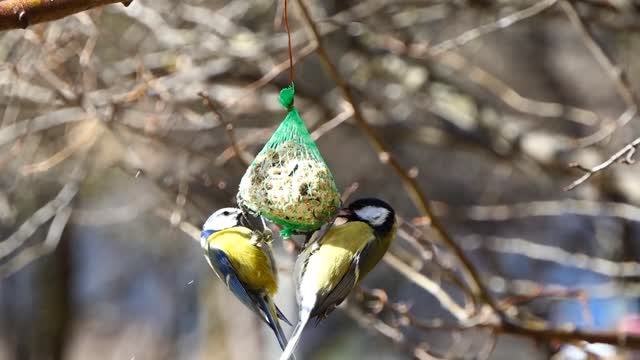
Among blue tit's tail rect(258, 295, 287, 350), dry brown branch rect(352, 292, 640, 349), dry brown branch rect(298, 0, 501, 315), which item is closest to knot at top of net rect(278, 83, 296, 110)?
dry brown branch rect(298, 0, 501, 315)

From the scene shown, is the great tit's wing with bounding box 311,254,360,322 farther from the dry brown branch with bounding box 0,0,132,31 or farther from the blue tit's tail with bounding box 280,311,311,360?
the dry brown branch with bounding box 0,0,132,31

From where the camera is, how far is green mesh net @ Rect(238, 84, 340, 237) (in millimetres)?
2506

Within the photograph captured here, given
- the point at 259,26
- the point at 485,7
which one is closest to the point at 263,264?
the point at 485,7

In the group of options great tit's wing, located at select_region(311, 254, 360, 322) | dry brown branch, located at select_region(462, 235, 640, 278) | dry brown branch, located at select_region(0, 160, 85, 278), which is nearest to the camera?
great tit's wing, located at select_region(311, 254, 360, 322)

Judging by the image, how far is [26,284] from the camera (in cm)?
678

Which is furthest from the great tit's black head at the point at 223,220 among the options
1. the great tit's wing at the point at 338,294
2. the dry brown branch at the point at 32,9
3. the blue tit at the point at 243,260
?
the dry brown branch at the point at 32,9

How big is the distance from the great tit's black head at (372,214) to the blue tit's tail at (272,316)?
359 millimetres

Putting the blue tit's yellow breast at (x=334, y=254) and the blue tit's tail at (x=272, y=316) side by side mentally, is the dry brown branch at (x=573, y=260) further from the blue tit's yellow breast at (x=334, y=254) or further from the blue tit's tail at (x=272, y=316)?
the blue tit's tail at (x=272, y=316)

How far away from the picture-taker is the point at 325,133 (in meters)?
4.46

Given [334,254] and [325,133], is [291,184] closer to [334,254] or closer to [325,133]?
[334,254]

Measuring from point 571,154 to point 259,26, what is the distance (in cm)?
169

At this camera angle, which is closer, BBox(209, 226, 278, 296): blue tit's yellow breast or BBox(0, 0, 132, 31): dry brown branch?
BBox(0, 0, 132, 31): dry brown branch

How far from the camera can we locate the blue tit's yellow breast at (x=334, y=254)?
2510mm

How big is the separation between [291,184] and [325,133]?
76.9 inches
